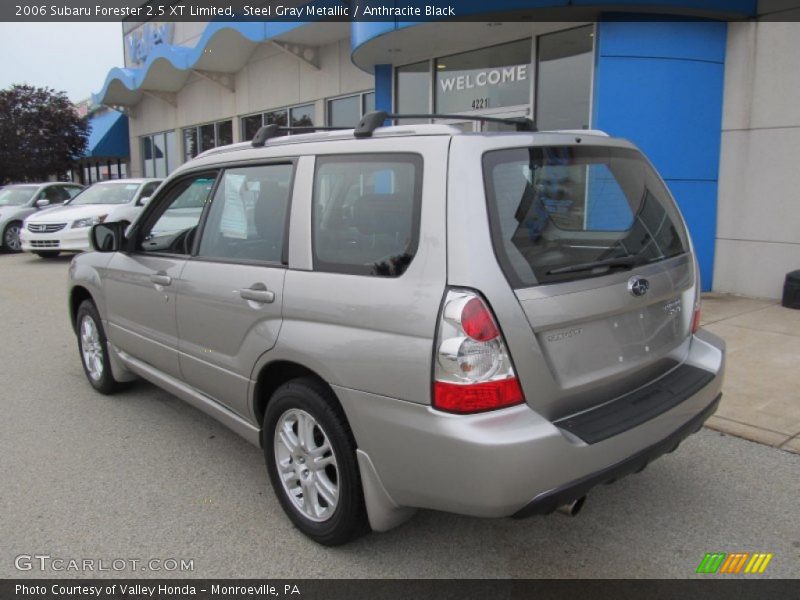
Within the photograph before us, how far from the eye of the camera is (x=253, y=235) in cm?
322

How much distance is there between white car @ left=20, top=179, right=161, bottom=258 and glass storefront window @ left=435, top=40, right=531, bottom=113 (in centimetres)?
638

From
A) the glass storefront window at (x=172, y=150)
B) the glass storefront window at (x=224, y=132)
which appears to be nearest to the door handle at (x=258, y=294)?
the glass storefront window at (x=224, y=132)

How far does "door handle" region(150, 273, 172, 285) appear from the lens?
3.65m

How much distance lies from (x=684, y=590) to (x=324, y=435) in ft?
5.12

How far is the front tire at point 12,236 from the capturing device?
15.0 meters

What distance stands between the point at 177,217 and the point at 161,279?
0.47 m

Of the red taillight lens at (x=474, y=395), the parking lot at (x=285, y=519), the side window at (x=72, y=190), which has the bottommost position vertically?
the parking lot at (x=285, y=519)

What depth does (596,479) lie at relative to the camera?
2311 millimetres

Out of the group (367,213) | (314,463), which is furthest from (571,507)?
(367,213)

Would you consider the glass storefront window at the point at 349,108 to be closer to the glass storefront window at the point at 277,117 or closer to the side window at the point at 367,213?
the glass storefront window at the point at 277,117

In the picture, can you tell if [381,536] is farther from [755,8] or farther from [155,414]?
[755,8]

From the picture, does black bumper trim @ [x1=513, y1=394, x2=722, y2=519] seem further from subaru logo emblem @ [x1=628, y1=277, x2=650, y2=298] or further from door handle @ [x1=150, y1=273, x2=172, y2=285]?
door handle @ [x1=150, y1=273, x2=172, y2=285]

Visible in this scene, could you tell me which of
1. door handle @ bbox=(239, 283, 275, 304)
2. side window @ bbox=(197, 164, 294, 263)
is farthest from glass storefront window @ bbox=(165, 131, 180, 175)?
door handle @ bbox=(239, 283, 275, 304)

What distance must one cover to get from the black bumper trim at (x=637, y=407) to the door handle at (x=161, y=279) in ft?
7.77
